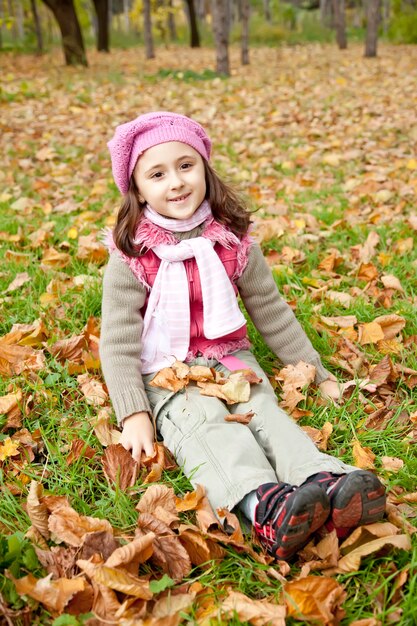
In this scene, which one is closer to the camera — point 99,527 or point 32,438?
point 99,527

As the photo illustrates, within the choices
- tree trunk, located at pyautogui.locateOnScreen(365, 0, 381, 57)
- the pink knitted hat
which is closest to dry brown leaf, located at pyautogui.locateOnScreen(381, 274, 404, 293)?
the pink knitted hat

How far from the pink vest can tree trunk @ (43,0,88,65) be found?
39.7 feet

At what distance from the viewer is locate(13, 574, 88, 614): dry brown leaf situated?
1.33m

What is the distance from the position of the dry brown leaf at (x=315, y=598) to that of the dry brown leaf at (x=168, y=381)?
2.57 ft

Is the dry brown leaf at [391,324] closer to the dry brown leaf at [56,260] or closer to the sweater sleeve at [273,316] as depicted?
the sweater sleeve at [273,316]

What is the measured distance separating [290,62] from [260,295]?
12762mm

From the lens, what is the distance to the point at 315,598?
131 centimetres

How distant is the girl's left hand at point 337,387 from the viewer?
2127mm

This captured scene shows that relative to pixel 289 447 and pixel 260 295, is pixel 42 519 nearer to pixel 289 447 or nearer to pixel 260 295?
pixel 289 447

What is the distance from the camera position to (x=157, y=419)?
6.44 ft

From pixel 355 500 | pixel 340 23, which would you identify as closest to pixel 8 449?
pixel 355 500

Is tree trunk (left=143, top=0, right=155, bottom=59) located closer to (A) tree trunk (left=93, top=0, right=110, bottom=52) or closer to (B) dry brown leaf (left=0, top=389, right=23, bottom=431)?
(A) tree trunk (left=93, top=0, right=110, bottom=52)

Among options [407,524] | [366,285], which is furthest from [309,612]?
[366,285]

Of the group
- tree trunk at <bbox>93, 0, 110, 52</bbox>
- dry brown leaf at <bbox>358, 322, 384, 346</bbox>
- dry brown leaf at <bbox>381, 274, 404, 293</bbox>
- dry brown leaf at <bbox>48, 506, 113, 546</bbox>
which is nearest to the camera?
dry brown leaf at <bbox>48, 506, 113, 546</bbox>
